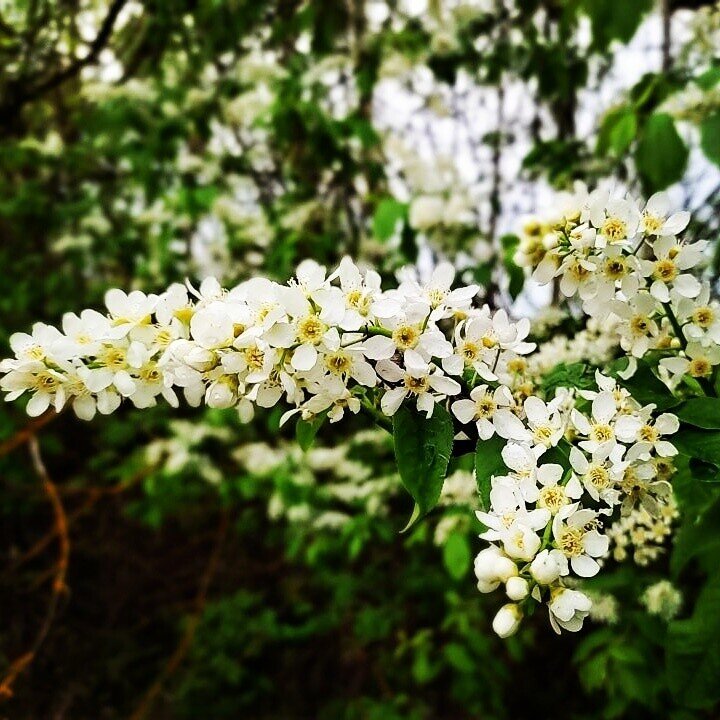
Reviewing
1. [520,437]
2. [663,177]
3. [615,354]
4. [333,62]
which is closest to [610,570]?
[663,177]

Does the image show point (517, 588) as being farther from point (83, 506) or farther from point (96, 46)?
point (96, 46)

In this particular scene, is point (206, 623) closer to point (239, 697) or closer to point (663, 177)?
point (239, 697)

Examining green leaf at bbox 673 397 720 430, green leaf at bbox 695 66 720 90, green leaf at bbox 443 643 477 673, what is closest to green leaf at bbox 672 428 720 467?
green leaf at bbox 673 397 720 430

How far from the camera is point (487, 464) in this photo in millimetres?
812

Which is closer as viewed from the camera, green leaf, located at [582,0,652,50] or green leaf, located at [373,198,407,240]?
green leaf, located at [582,0,652,50]

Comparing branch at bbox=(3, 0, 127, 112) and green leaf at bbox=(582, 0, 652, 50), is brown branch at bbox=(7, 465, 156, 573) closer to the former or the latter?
branch at bbox=(3, 0, 127, 112)

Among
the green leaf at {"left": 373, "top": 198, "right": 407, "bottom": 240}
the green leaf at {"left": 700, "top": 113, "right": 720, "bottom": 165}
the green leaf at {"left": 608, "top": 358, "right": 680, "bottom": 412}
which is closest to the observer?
the green leaf at {"left": 608, "top": 358, "right": 680, "bottom": 412}

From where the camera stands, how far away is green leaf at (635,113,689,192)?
5.84 ft

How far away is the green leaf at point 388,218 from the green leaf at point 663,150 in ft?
3.26

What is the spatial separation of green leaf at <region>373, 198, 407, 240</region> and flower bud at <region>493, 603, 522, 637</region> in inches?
79.3

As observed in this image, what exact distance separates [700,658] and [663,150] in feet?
3.87

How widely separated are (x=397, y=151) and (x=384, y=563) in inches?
87.1

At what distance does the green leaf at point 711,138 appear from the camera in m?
1.56

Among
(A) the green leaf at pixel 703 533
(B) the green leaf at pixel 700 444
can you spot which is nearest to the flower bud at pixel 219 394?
(B) the green leaf at pixel 700 444
